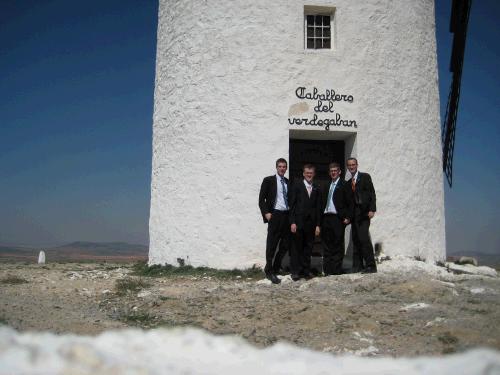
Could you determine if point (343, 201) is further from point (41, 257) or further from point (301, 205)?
point (41, 257)

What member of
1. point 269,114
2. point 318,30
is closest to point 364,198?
point 269,114

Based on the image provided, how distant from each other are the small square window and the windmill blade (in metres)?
5.01

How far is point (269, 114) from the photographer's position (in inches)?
367

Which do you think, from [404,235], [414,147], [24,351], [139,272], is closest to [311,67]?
[414,147]

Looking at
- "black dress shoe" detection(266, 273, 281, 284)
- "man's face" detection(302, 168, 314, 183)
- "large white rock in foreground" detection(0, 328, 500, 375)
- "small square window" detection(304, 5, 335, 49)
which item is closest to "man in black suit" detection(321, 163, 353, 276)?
"man's face" detection(302, 168, 314, 183)

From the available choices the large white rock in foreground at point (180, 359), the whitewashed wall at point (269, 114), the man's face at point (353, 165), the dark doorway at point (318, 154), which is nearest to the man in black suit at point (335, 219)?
the man's face at point (353, 165)

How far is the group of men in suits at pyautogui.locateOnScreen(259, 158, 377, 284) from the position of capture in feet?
25.9

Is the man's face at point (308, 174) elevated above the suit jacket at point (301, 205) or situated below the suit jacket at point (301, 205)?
above

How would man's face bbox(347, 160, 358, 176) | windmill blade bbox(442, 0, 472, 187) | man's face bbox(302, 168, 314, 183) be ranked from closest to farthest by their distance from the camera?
man's face bbox(302, 168, 314, 183) → man's face bbox(347, 160, 358, 176) → windmill blade bbox(442, 0, 472, 187)

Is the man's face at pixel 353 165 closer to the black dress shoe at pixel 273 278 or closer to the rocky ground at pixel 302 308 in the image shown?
the rocky ground at pixel 302 308

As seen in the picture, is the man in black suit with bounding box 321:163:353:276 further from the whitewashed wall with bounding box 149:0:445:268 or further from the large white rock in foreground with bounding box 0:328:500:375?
the large white rock in foreground with bounding box 0:328:500:375

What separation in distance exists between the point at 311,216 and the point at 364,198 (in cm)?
98

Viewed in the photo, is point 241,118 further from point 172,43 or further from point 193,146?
point 172,43

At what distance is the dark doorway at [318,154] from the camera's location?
9898 mm
